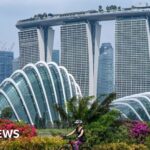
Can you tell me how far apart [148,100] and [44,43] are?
197 ft

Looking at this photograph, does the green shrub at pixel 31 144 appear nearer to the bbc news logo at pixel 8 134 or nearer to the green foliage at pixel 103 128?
the bbc news logo at pixel 8 134

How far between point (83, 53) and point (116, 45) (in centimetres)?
789

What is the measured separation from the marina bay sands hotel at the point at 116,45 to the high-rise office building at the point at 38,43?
130 inches

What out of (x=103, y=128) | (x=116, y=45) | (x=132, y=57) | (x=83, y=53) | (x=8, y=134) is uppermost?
(x=116, y=45)

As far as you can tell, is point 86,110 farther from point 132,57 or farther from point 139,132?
point 132,57

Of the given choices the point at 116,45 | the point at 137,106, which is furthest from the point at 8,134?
the point at 116,45

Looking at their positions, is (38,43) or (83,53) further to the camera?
(38,43)

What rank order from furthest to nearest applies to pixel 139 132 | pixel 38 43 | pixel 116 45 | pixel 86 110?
pixel 38 43 < pixel 116 45 < pixel 86 110 < pixel 139 132

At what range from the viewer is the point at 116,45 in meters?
152

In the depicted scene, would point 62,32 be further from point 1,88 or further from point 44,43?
point 1,88

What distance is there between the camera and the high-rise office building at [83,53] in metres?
149

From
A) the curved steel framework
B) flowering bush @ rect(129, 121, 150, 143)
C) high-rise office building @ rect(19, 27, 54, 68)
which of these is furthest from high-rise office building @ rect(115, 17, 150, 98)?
flowering bush @ rect(129, 121, 150, 143)

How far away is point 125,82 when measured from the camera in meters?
151

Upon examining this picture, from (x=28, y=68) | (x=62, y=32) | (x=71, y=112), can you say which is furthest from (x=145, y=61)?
(x=71, y=112)
